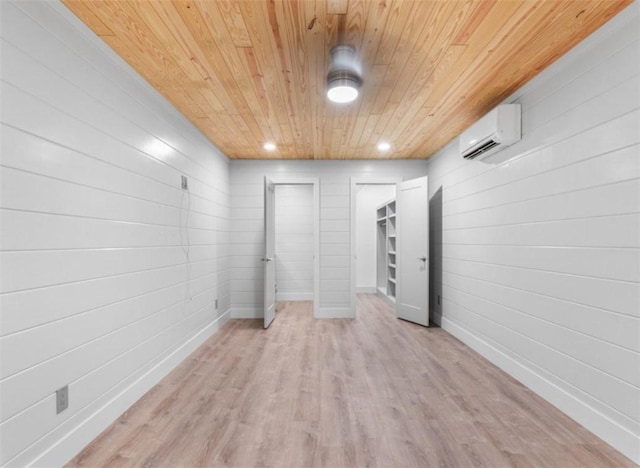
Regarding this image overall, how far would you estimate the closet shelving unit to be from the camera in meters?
6.09

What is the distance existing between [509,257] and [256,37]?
8.83 ft

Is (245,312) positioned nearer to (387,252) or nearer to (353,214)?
(353,214)

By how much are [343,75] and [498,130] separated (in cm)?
145

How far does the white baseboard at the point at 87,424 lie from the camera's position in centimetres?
A: 155

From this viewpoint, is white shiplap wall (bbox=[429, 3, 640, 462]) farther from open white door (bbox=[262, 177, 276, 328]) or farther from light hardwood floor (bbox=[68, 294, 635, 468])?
open white door (bbox=[262, 177, 276, 328])

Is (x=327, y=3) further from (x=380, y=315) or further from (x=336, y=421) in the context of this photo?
(x=380, y=315)

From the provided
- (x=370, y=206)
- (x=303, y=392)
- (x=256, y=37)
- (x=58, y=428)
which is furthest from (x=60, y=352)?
(x=370, y=206)

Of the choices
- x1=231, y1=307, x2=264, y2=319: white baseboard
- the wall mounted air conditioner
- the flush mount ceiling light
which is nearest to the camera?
the flush mount ceiling light

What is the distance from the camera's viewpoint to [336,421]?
6.92 feet

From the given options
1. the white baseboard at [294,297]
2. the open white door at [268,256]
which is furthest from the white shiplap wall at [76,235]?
the white baseboard at [294,297]

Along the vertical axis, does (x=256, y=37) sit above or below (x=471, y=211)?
above

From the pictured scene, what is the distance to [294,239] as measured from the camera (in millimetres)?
6469

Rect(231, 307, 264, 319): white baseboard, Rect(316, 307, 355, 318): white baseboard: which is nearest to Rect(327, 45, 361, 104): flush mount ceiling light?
Rect(316, 307, 355, 318): white baseboard

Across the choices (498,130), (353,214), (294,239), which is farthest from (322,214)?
(498,130)
